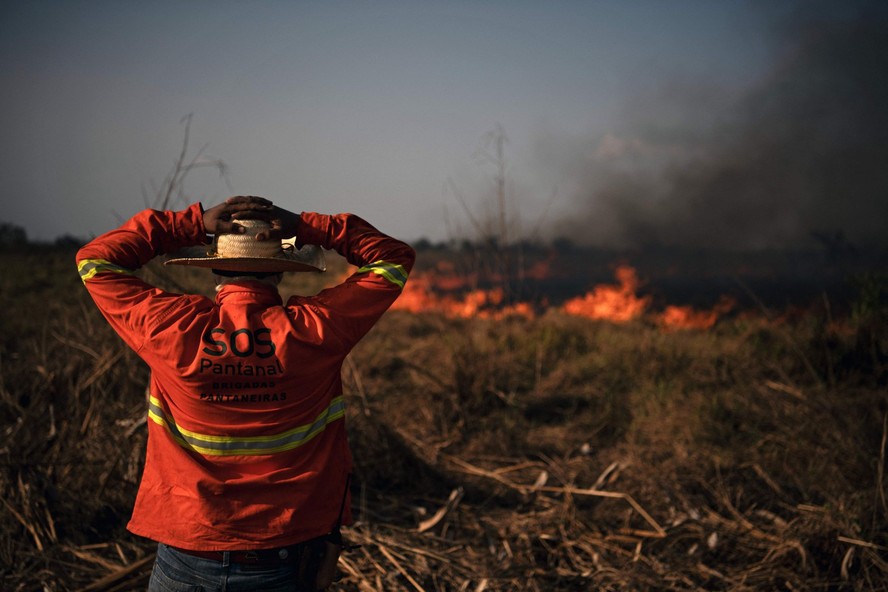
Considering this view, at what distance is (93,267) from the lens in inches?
81.5

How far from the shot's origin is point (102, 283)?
2.07 meters

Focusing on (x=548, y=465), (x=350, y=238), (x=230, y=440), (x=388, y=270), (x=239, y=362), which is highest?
(x=350, y=238)

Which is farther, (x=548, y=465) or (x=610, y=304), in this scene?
(x=610, y=304)

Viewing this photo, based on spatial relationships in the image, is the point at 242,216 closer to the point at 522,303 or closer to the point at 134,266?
the point at 134,266

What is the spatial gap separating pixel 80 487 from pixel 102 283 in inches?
122

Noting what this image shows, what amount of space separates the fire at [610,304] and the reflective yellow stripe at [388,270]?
11.2 m

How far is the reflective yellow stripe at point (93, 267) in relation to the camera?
81.4 inches

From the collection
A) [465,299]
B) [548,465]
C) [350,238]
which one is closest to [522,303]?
[465,299]

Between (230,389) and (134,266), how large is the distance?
614 millimetres

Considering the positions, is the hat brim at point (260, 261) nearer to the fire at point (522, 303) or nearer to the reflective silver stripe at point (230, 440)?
the reflective silver stripe at point (230, 440)

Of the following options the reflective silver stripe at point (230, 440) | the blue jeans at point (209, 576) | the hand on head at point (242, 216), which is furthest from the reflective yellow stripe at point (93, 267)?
the blue jeans at point (209, 576)

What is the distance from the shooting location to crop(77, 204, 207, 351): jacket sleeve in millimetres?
2033

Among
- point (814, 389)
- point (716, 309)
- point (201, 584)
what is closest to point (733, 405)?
point (814, 389)

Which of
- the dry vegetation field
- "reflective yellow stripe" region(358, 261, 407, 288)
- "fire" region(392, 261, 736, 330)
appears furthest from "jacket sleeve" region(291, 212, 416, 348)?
"fire" region(392, 261, 736, 330)
